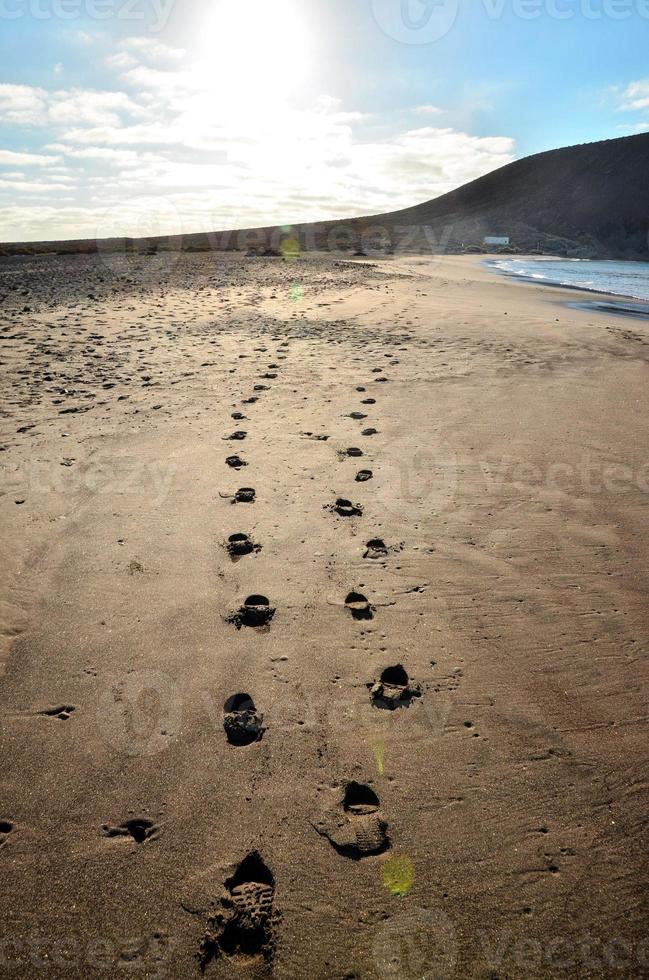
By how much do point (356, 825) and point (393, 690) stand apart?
0.59 m

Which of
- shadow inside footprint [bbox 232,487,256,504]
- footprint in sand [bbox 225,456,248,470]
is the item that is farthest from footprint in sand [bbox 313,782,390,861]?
footprint in sand [bbox 225,456,248,470]

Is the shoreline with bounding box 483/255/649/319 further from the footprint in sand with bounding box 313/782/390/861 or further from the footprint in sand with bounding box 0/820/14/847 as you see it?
the footprint in sand with bounding box 0/820/14/847

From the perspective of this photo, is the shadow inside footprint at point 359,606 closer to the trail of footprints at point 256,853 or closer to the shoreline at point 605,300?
the trail of footprints at point 256,853

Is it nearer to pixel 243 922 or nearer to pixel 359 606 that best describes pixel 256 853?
pixel 243 922

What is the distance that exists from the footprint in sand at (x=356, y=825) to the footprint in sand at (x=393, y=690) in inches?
14.9

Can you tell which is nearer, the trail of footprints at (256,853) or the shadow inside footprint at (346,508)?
the trail of footprints at (256,853)

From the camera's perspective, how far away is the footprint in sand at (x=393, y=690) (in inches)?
89.9

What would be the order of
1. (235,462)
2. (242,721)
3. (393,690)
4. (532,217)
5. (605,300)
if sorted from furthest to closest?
(532,217) < (605,300) < (235,462) < (393,690) < (242,721)

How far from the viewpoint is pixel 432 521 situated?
11.6 feet

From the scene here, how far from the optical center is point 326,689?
2344 millimetres

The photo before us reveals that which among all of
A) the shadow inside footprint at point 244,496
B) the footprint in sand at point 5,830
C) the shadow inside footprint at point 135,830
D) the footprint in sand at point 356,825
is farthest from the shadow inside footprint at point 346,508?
the footprint in sand at point 5,830

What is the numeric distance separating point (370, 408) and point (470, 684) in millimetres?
3262

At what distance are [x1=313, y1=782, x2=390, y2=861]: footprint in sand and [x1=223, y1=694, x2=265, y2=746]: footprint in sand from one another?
1.28 feet

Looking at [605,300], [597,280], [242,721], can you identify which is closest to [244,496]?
[242,721]
